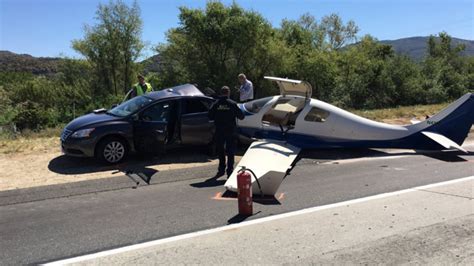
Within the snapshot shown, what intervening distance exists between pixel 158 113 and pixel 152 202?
376 cm

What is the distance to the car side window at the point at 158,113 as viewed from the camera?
10.4m

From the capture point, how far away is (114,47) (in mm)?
48562

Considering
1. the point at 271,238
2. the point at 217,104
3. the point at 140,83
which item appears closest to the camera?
the point at 271,238

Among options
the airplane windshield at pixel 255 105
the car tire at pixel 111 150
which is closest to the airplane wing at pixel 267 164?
the airplane windshield at pixel 255 105

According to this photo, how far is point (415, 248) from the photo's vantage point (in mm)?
5145

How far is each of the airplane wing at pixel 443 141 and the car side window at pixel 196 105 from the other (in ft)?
18.8

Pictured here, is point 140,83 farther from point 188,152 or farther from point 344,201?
point 344,201

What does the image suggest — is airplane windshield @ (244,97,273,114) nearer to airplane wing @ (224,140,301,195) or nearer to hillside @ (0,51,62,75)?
airplane wing @ (224,140,301,195)

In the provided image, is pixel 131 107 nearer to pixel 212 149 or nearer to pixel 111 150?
pixel 111 150

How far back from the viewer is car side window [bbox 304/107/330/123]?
11500mm

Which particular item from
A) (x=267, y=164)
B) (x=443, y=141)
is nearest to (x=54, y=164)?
(x=267, y=164)

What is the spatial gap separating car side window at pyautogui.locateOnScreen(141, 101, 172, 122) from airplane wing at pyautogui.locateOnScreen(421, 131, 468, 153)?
21.8ft

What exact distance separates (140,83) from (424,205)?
351 inches

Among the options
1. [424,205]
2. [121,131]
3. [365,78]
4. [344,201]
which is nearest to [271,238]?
[344,201]
